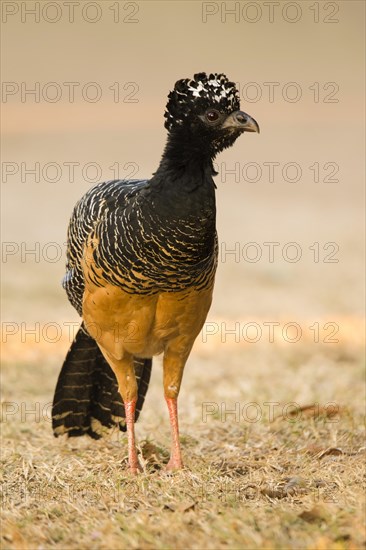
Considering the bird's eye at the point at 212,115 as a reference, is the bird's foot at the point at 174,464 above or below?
below

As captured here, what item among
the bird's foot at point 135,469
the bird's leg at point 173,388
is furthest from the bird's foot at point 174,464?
the bird's foot at point 135,469

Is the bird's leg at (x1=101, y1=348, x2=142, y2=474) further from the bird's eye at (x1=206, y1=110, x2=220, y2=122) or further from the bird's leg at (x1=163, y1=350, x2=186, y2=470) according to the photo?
the bird's eye at (x1=206, y1=110, x2=220, y2=122)

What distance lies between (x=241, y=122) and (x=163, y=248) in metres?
0.82

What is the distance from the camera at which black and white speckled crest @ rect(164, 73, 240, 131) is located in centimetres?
532

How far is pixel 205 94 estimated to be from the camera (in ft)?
17.5

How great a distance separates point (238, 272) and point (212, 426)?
792cm

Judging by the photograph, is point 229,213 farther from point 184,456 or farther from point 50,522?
point 50,522

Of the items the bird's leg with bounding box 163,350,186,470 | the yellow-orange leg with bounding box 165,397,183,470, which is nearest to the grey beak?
the bird's leg with bounding box 163,350,186,470

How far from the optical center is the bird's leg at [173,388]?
19.2 feet

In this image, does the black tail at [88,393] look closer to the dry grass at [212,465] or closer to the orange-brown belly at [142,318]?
the dry grass at [212,465]

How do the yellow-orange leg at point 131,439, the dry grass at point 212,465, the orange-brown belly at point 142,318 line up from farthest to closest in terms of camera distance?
1. the yellow-orange leg at point 131,439
2. the orange-brown belly at point 142,318
3. the dry grass at point 212,465

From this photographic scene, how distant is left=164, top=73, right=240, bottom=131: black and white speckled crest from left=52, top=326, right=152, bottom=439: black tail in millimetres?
1890

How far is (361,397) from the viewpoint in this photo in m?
8.14

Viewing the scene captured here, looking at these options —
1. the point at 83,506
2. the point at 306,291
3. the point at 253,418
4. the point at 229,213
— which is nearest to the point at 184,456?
the point at 253,418
